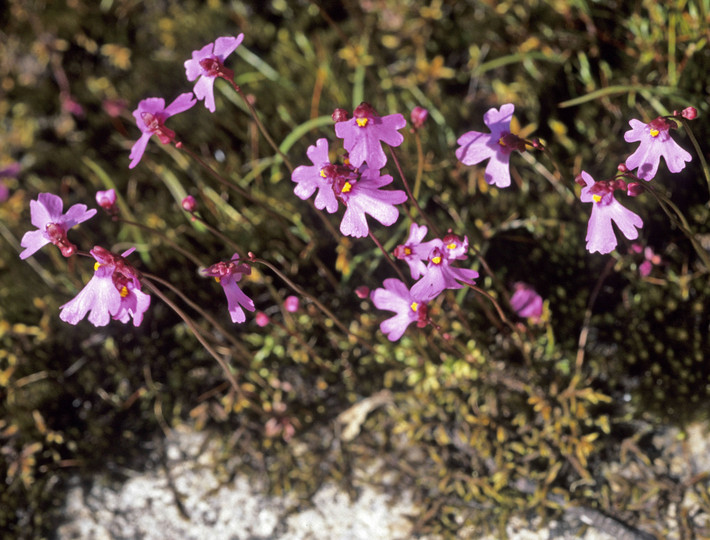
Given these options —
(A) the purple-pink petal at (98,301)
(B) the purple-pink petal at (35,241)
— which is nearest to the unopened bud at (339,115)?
(A) the purple-pink petal at (98,301)

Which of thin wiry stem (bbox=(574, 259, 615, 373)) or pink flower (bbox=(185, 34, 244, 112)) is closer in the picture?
pink flower (bbox=(185, 34, 244, 112))

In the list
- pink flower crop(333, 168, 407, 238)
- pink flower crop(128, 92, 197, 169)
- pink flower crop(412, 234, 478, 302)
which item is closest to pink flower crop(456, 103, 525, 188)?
pink flower crop(412, 234, 478, 302)

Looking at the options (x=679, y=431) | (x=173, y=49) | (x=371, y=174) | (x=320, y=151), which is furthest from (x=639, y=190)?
(x=173, y=49)

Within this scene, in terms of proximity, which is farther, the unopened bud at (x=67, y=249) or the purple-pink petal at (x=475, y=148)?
the purple-pink petal at (x=475, y=148)

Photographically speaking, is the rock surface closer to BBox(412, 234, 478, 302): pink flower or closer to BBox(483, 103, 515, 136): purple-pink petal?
BBox(412, 234, 478, 302): pink flower

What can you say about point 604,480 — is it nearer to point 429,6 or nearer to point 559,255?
point 559,255

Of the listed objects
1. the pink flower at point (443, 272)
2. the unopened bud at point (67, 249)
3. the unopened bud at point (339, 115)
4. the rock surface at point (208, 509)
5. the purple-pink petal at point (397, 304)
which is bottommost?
the rock surface at point (208, 509)

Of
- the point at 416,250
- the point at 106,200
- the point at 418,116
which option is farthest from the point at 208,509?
the point at 418,116

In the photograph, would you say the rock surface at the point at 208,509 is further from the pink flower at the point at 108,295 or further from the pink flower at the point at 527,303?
the pink flower at the point at 108,295
